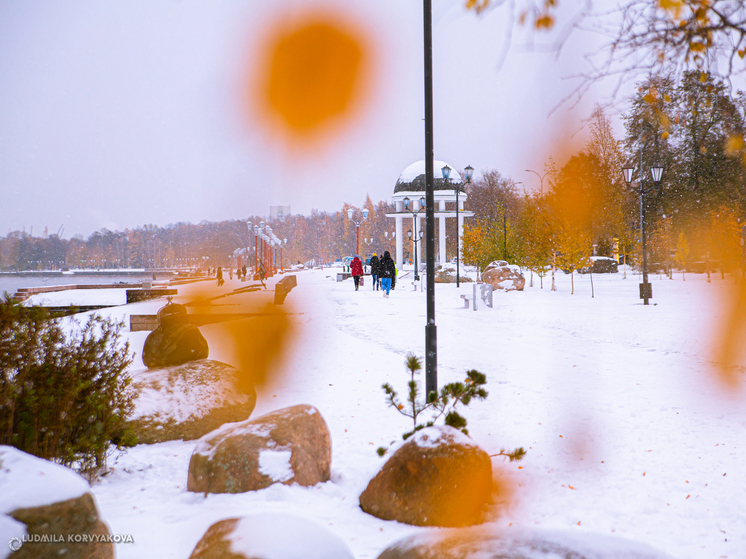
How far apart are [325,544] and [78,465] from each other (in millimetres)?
3277

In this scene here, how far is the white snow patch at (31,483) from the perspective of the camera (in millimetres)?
2363

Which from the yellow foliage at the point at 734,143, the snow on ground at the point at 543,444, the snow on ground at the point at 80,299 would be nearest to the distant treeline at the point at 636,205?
the yellow foliage at the point at 734,143

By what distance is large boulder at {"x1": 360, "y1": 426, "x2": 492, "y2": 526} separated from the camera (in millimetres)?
3846

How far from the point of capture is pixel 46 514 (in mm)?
2373

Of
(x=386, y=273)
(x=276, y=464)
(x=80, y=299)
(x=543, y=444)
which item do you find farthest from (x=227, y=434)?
(x=80, y=299)

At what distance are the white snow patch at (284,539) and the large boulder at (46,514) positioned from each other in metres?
0.69

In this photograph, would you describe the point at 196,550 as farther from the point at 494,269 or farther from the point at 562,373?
the point at 494,269

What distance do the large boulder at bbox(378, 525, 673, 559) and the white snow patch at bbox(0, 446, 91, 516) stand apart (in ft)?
5.01

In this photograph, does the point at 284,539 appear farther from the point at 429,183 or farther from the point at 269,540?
the point at 429,183

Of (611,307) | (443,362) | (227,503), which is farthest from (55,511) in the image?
(611,307)

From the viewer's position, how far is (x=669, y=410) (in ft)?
20.6

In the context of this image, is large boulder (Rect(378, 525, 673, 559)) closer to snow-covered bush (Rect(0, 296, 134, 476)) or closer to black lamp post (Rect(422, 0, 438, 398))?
snow-covered bush (Rect(0, 296, 134, 476))

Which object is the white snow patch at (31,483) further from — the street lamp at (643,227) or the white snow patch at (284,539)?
the street lamp at (643,227)

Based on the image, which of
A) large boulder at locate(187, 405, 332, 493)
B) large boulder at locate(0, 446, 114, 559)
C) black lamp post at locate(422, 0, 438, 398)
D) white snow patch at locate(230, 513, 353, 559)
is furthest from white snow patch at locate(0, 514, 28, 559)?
black lamp post at locate(422, 0, 438, 398)
